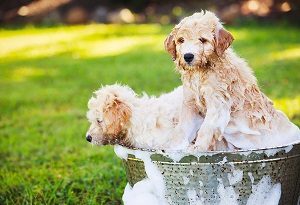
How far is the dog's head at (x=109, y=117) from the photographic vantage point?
371 centimetres

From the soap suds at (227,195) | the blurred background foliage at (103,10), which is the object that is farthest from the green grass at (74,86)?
the soap suds at (227,195)

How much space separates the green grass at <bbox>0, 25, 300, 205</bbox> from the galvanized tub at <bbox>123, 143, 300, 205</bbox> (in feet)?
3.86

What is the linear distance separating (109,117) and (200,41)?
0.82 metres

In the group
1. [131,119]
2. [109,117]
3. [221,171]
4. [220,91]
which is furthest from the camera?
[131,119]

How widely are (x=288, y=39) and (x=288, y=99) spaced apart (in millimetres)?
4455

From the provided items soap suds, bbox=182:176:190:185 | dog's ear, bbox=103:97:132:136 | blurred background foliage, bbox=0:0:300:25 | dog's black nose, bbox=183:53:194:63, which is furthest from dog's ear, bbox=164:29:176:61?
blurred background foliage, bbox=0:0:300:25

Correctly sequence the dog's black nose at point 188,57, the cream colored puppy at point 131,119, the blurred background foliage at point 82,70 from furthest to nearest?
the blurred background foliage at point 82,70 < the cream colored puppy at point 131,119 < the dog's black nose at point 188,57

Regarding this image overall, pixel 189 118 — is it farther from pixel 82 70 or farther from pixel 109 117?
pixel 82 70

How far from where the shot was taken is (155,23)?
14750 millimetres

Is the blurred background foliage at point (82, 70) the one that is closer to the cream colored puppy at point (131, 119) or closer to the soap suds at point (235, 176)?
the cream colored puppy at point (131, 119)

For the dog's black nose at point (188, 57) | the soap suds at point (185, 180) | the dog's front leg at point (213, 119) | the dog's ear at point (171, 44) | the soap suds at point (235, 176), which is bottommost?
the soap suds at point (185, 180)

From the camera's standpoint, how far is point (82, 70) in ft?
30.6

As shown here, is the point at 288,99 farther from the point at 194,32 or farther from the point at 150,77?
the point at 194,32

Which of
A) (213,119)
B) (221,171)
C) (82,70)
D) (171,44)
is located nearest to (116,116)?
(171,44)
